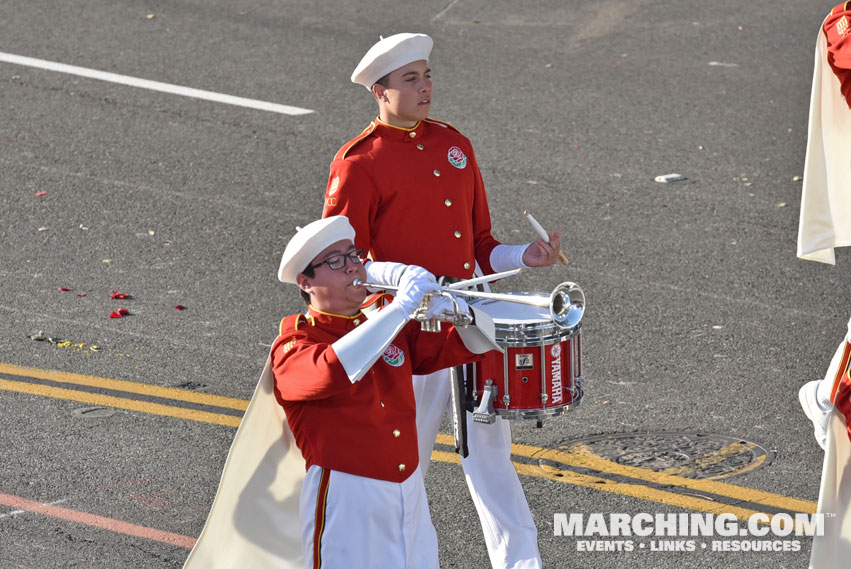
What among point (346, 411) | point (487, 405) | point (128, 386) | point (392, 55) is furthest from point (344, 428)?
point (128, 386)

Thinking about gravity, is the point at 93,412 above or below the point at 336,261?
below

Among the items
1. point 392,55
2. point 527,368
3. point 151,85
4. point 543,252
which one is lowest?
point 151,85

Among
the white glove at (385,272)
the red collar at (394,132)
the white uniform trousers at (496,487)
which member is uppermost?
the red collar at (394,132)

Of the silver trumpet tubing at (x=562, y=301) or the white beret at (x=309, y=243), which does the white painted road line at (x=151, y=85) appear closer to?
the silver trumpet tubing at (x=562, y=301)

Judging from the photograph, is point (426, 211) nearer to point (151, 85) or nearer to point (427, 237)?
point (427, 237)

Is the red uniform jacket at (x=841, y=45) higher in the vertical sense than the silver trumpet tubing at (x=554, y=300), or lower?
higher

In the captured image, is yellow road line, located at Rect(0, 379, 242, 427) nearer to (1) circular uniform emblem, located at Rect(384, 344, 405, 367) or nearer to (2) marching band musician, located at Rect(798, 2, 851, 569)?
(1) circular uniform emblem, located at Rect(384, 344, 405, 367)

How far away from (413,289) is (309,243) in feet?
1.47

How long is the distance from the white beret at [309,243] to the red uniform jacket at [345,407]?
19 centimetres

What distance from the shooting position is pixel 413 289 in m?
4.72

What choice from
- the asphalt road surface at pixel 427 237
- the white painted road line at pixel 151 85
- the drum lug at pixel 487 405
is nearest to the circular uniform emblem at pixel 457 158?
the asphalt road surface at pixel 427 237

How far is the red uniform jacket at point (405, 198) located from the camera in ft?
19.1

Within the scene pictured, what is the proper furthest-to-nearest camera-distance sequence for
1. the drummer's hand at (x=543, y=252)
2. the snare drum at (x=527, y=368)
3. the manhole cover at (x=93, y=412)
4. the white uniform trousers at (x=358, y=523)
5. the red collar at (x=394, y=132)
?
1. the manhole cover at (x=93, y=412)
2. the red collar at (x=394, y=132)
3. the drummer's hand at (x=543, y=252)
4. the snare drum at (x=527, y=368)
5. the white uniform trousers at (x=358, y=523)

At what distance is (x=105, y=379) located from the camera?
8.12 m
